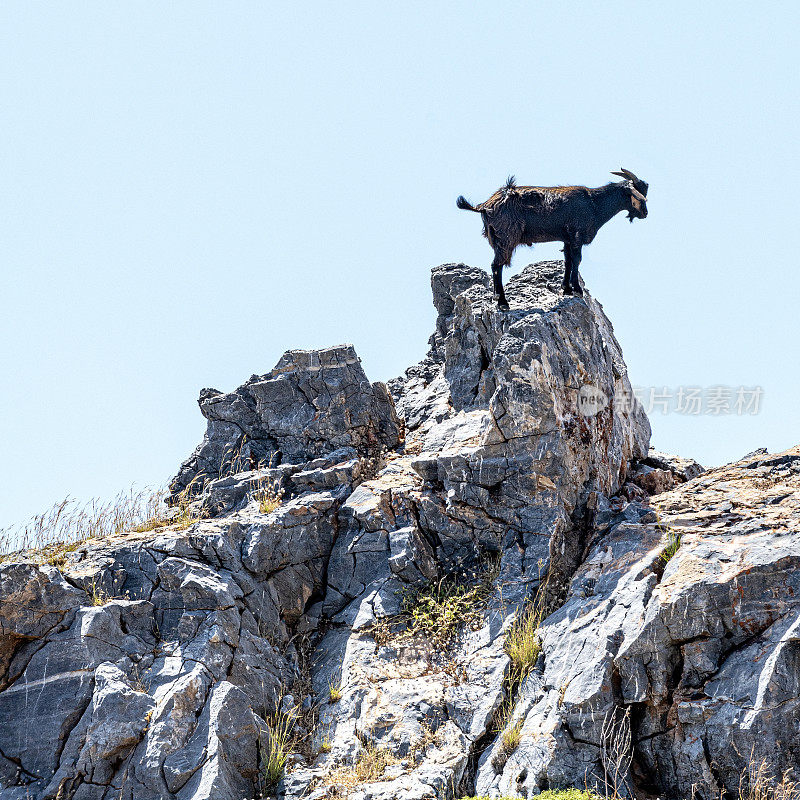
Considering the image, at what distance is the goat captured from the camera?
12688 millimetres

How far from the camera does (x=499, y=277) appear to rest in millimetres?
12938

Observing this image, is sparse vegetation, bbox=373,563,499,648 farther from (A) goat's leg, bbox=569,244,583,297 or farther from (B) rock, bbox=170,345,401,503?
(A) goat's leg, bbox=569,244,583,297

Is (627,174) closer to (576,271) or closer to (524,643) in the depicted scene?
(576,271)

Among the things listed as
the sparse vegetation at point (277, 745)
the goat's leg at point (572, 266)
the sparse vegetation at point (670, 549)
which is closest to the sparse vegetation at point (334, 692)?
the sparse vegetation at point (277, 745)

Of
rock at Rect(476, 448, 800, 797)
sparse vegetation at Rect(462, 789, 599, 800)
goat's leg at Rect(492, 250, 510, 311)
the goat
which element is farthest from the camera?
goat's leg at Rect(492, 250, 510, 311)

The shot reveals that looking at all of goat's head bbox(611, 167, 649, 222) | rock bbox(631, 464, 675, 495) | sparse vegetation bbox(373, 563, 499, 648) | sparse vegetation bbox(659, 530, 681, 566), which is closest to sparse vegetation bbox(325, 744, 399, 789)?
sparse vegetation bbox(373, 563, 499, 648)

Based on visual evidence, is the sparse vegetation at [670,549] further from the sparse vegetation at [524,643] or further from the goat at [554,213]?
the goat at [554,213]

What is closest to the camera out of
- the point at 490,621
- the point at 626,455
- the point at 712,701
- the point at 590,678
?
the point at 712,701

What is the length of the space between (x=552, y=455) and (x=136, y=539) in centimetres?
619

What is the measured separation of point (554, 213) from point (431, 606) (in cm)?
684

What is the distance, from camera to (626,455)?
1290cm

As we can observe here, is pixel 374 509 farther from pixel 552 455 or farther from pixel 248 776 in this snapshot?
pixel 248 776

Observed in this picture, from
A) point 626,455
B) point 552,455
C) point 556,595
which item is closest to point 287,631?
point 556,595

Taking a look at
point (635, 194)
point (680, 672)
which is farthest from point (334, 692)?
point (635, 194)
